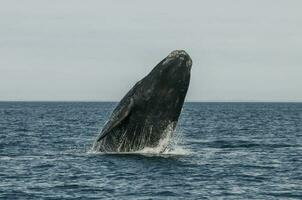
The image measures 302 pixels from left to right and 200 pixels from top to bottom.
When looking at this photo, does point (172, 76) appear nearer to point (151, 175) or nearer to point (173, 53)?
point (173, 53)

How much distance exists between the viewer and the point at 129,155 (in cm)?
3070

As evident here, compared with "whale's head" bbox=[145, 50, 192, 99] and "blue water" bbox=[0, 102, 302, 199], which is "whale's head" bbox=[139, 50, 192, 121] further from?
"blue water" bbox=[0, 102, 302, 199]

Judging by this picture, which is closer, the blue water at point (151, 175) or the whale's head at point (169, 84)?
the blue water at point (151, 175)

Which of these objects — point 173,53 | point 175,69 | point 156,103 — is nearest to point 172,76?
point 175,69

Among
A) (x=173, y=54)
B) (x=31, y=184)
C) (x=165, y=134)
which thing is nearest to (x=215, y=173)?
(x=165, y=134)

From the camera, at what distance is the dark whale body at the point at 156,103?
28734 mm

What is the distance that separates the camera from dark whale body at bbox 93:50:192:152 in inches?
1131

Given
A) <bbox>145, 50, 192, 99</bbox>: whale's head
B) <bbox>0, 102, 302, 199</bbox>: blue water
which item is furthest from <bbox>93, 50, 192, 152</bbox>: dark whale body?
<bbox>0, 102, 302, 199</bbox>: blue water

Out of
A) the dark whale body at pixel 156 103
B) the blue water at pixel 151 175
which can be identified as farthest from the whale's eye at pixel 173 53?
the blue water at pixel 151 175

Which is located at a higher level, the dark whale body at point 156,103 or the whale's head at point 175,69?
the whale's head at point 175,69

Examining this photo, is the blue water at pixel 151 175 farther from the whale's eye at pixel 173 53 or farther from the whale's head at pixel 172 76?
the whale's eye at pixel 173 53

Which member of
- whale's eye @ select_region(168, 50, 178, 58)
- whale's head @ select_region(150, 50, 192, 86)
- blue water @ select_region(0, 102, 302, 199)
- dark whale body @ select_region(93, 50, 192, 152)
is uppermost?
whale's eye @ select_region(168, 50, 178, 58)

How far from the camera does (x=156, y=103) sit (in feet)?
96.6

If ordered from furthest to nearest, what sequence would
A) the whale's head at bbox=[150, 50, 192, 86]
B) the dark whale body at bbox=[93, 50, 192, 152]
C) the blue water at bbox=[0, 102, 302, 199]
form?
the dark whale body at bbox=[93, 50, 192, 152] → the whale's head at bbox=[150, 50, 192, 86] → the blue water at bbox=[0, 102, 302, 199]
